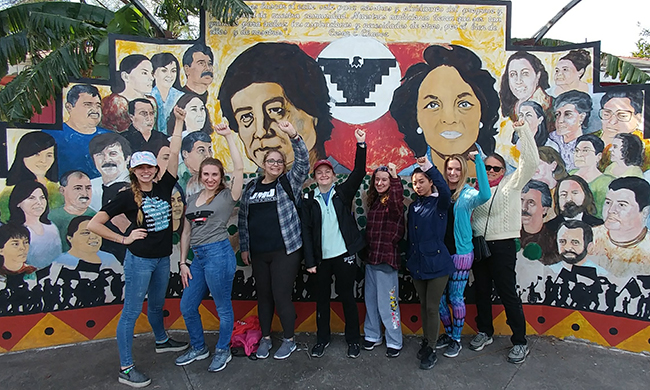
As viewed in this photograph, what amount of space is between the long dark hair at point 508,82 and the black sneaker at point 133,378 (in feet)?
15.4

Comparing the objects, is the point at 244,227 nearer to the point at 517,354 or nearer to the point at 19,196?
the point at 19,196

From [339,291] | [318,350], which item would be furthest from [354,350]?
[339,291]

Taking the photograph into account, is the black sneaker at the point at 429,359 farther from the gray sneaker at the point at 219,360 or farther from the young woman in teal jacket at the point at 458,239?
the gray sneaker at the point at 219,360

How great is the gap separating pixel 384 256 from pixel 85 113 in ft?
12.1

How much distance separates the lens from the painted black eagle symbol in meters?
4.30

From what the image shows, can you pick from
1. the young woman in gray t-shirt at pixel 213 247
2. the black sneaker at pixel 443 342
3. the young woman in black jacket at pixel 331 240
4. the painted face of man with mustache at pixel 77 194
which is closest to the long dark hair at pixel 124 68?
the painted face of man with mustache at pixel 77 194

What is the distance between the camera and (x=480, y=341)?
12.6 feet

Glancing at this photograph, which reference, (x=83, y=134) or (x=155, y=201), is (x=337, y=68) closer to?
(x=155, y=201)

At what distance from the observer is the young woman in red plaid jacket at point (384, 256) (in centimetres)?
362

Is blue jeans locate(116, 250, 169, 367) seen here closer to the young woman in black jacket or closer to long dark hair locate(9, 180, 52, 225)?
the young woman in black jacket

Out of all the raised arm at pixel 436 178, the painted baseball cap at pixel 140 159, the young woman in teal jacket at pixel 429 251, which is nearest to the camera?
the painted baseball cap at pixel 140 159

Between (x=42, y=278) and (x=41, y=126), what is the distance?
169 centimetres

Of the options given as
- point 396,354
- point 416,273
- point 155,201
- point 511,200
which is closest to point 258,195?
point 155,201

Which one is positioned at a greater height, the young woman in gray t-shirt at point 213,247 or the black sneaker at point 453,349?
the young woman in gray t-shirt at point 213,247
